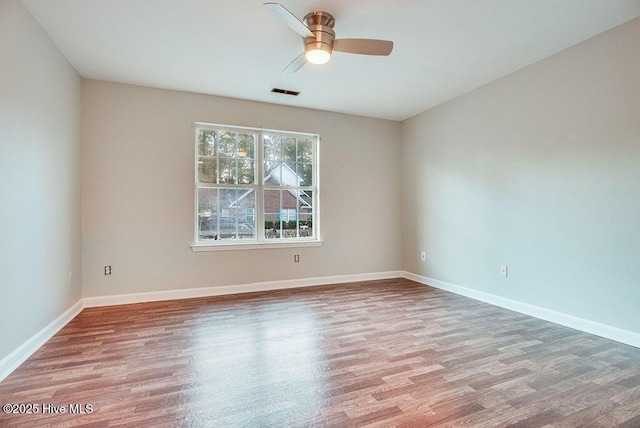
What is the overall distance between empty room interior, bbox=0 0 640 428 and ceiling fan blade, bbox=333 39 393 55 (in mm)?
16

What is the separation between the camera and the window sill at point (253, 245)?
158 inches

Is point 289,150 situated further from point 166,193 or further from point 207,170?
point 166,193

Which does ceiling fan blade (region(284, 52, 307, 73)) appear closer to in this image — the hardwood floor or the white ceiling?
the white ceiling

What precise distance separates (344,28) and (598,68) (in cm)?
226

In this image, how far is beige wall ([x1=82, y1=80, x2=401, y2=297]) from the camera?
3.61m

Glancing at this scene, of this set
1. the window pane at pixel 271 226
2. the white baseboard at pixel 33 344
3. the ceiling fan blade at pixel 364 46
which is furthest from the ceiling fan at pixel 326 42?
the white baseboard at pixel 33 344

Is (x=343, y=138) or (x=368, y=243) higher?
(x=343, y=138)

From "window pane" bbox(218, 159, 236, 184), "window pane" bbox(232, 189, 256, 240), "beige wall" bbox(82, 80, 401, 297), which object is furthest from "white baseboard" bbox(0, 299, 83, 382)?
"window pane" bbox(218, 159, 236, 184)

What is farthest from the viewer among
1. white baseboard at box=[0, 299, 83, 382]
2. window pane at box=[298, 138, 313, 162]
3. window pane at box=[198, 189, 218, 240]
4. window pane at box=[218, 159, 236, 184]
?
window pane at box=[298, 138, 313, 162]

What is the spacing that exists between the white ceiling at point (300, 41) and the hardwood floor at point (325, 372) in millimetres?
2619

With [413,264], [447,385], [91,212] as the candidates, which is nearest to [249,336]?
[447,385]

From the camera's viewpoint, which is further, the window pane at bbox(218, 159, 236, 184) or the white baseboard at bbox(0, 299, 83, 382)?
the window pane at bbox(218, 159, 236, 184)

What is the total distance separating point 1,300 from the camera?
206 cm

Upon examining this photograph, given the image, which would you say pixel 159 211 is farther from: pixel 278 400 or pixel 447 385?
pixel 447 385
